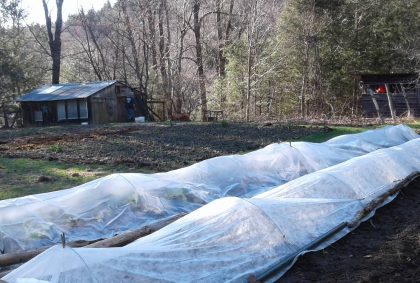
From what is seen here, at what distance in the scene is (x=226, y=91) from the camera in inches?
1112

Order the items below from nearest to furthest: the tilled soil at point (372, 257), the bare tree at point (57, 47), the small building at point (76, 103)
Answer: the tilled soil at point (372, 257) → the small building at point (76, 103) → the bare tree at point (57, 47)

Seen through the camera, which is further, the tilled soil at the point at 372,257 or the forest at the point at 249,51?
the forest at the point at 249,51

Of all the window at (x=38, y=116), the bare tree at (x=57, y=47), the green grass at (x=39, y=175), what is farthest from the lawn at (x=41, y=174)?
the bare tree at (x=57, y=47)

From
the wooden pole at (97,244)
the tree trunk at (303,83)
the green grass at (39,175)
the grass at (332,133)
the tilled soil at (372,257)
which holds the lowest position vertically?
the tilled soil at (372,257)

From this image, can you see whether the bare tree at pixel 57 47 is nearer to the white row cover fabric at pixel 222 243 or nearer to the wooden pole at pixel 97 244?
the wooden pole at pixel 97 244

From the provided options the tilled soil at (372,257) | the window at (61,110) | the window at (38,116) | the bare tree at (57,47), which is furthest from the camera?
the bare tree at (57,47)

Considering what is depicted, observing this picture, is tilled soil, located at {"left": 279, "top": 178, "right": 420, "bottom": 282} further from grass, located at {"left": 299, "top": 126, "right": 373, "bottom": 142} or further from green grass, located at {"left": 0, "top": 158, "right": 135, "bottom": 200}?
grass, located at {"left": 299, "top": 126, "right": 373, "bottom": 142}

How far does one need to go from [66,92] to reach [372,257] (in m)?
24.4

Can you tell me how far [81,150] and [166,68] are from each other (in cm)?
1850

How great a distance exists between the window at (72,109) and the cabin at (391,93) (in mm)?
15317

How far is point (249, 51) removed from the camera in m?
24.8

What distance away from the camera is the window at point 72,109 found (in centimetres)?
2650

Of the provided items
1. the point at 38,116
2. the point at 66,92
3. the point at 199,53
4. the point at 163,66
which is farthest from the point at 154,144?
the point at 163,66

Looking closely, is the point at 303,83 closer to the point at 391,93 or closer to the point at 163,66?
the point at 391,93
